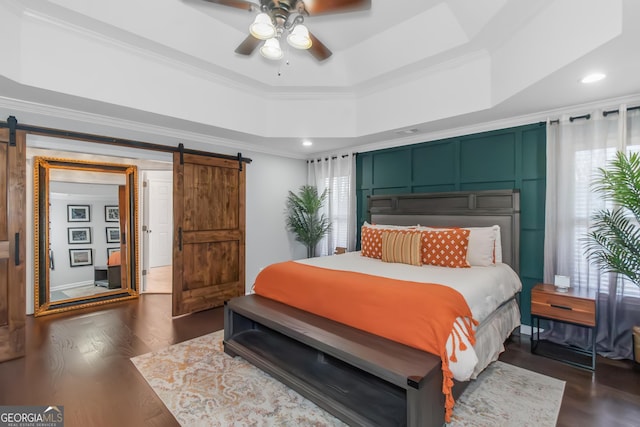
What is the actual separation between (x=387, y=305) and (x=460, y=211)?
220 cm

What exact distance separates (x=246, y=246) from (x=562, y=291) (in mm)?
3971

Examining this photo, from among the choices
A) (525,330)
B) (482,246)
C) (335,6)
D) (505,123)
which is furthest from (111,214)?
(525,330)

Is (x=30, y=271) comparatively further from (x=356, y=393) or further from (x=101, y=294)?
(x=356, y=393)

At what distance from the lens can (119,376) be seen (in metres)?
2.49

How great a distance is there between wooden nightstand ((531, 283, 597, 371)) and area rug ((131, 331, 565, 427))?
22.1 inches

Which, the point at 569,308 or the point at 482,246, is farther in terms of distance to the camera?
the point at 482,246

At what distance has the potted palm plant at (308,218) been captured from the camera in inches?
203

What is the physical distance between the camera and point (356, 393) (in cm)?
204

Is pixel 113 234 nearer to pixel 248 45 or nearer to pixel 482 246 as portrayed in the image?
pixel 248 45

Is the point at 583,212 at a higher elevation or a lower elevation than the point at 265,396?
higher

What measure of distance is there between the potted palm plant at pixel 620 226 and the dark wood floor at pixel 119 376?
0.65 meters

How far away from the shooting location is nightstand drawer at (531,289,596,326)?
2.61 m

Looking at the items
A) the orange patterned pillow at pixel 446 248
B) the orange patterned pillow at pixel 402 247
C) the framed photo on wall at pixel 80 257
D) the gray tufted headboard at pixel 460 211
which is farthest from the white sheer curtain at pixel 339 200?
the framed photo on wall at pixel 80 257

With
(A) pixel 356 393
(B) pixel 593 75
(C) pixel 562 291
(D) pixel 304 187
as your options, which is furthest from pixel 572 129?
(D) pixel 304 187
